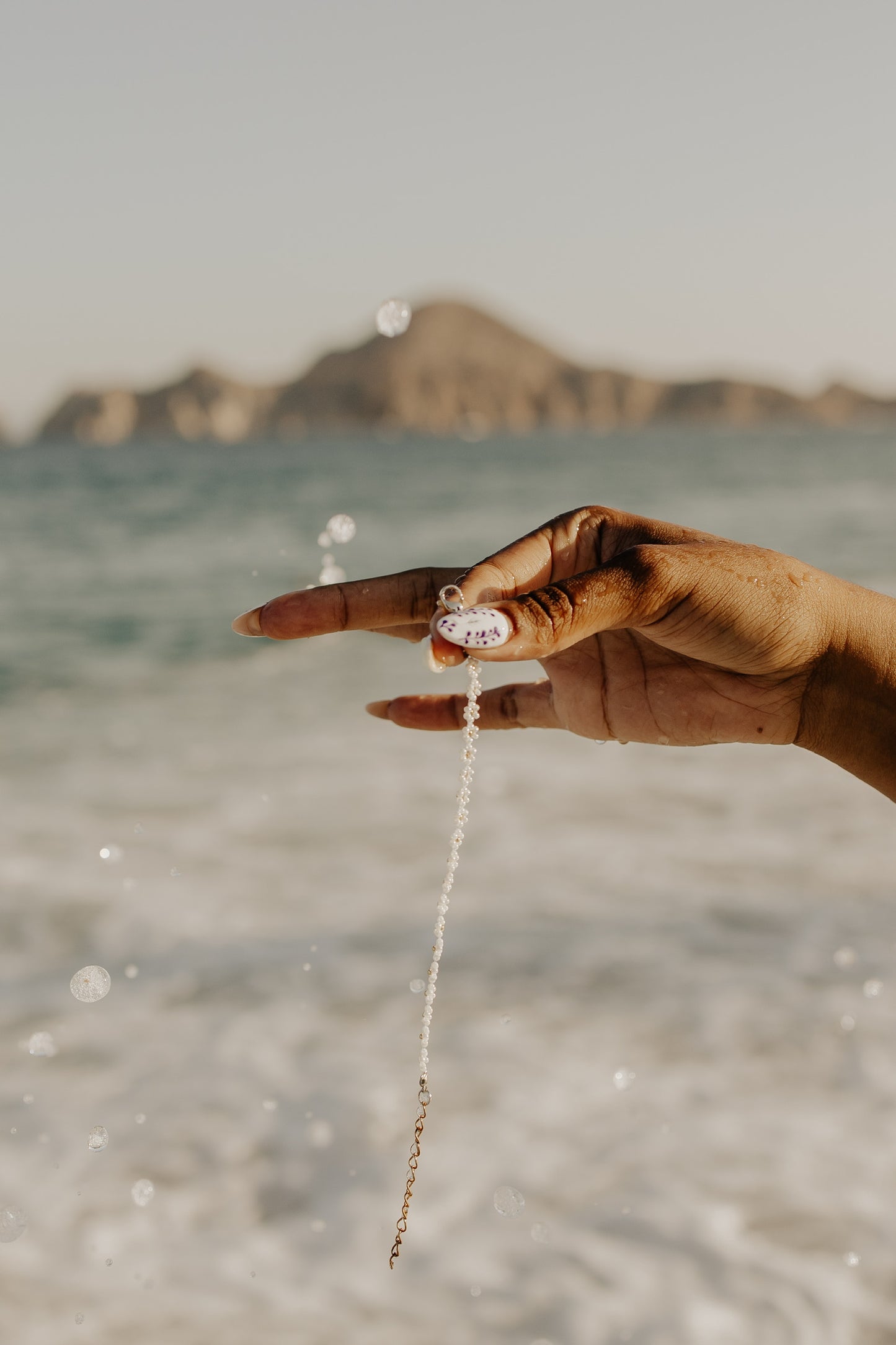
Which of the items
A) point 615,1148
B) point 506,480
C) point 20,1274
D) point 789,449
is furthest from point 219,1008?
point 789,449

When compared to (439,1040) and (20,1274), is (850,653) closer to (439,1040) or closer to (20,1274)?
(439,1040)

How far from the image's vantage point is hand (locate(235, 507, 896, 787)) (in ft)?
6.07

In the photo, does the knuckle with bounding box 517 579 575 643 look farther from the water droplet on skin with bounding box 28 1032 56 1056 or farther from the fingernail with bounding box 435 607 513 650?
the water droplet on skin with bounding box 28 1032 56 1056

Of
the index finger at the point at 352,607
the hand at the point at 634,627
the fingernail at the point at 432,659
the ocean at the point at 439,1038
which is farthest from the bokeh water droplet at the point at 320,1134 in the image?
the fingernail at the point at 432,659

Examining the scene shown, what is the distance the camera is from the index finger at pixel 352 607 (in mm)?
2078

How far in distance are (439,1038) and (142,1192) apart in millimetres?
1284

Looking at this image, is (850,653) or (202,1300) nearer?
(850,653)

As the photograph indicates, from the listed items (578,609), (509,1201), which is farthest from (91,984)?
(578,609)

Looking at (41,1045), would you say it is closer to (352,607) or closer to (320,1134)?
(320,1134)

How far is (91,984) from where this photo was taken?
466cm

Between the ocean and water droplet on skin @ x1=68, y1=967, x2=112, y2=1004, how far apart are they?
57 millimetres

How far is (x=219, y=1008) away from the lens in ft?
14.5

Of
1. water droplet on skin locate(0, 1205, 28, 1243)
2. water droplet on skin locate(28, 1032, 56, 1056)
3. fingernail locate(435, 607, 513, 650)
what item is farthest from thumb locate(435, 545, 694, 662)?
water droplet on skin locate(28, 1032, 56, 1056)

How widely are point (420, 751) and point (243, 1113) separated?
13.8 ft
